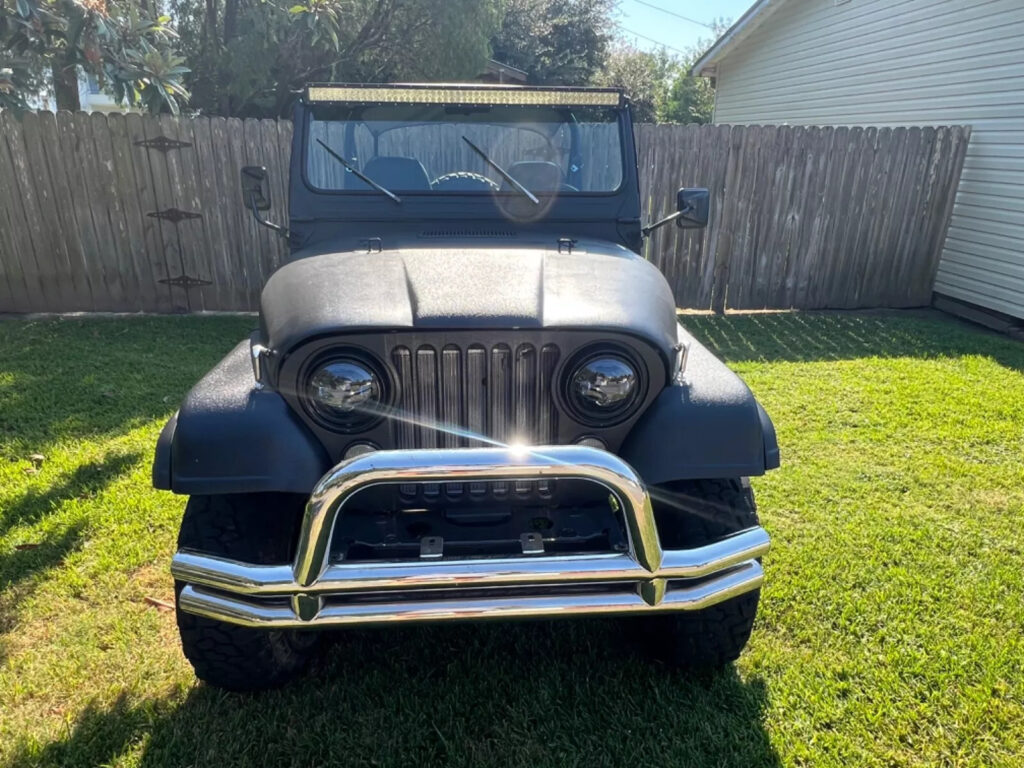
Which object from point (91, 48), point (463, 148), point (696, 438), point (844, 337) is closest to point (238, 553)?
point (696, 438)

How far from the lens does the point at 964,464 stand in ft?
13.3

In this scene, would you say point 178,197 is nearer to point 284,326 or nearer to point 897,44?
point 284,326

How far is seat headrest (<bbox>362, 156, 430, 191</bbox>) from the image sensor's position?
313 cm

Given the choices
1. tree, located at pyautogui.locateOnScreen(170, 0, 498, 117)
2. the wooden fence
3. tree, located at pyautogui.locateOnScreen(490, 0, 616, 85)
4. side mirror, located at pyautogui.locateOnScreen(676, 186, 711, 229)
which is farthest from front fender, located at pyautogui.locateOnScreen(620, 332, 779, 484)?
tree, located at pyautogui.locateOnScreen(490, 0, 616, 85)

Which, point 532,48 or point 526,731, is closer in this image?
point 526,731

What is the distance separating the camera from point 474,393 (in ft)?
6.60

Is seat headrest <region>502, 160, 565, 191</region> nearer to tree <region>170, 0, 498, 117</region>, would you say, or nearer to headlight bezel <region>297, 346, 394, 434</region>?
headlight bezel <region>297, 346, 394, 434</region>

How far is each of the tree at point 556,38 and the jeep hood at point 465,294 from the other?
63.7ft

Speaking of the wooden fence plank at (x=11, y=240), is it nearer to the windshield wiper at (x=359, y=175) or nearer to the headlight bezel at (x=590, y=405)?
the windshield wiper at (x=359, y=175)

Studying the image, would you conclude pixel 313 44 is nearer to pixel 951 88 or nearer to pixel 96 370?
pixel 96 370

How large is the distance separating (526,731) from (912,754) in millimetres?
1201

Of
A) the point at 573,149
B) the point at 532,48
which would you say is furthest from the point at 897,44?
the point at 532,48

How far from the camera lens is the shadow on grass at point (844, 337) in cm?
637

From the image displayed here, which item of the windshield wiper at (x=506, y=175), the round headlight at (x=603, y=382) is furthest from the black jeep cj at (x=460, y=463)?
the windshield wiper at (x=506, y=175)
